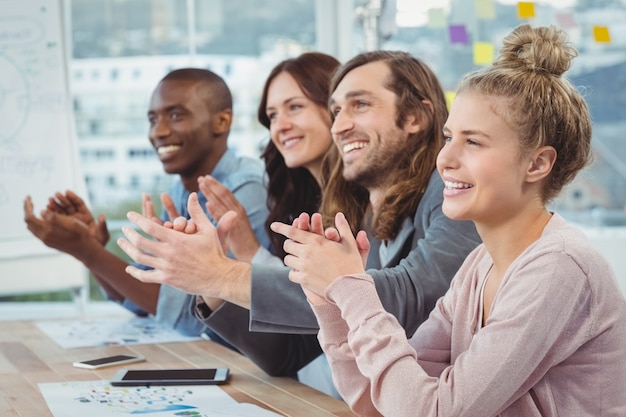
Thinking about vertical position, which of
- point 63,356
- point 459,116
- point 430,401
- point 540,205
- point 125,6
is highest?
point 125,6

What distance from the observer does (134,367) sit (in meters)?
2.11

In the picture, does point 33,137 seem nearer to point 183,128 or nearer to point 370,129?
point 183,128

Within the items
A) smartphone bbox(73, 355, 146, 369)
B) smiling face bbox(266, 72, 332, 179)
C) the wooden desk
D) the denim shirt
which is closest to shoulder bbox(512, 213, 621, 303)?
the wooden desk

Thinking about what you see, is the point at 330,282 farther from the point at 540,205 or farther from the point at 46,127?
the point at 46,127

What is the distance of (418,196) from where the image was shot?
2.09 metres

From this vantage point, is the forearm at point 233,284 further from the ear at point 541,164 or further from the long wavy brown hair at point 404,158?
the ear at point 541,164

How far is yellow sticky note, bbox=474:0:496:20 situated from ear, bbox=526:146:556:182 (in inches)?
134

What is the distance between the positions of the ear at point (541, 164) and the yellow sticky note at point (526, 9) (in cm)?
327

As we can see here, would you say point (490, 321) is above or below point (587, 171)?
below

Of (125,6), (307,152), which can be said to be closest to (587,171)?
(307,152)

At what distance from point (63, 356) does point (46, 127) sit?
199 centimetres

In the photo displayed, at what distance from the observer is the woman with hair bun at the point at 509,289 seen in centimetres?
130

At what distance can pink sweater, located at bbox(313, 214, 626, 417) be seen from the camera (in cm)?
129

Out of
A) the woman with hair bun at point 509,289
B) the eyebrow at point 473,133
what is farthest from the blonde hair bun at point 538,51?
the eyebrow at point 473,133
